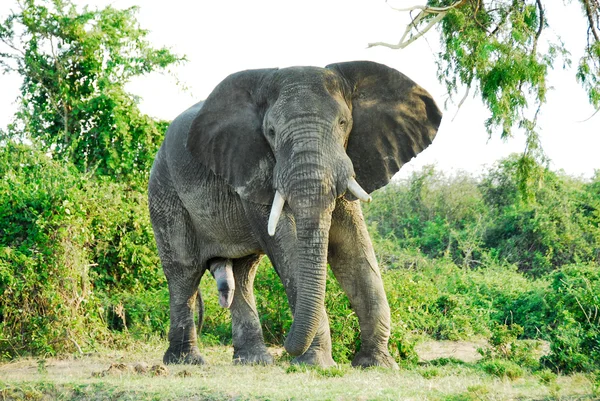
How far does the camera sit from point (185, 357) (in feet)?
31.1

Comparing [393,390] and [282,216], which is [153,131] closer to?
[282,216]

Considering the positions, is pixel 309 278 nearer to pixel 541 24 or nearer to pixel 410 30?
pixel 410 30

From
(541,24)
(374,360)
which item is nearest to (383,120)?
(374,360)

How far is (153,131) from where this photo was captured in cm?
1512

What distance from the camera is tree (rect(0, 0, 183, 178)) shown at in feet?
49.1

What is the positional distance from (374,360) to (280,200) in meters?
1.78

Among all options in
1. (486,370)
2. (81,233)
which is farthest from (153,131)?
(486,370)

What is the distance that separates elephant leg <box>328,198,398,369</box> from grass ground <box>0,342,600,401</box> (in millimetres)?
304

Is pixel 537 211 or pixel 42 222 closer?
pixel 42 222

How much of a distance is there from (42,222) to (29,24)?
6420mm

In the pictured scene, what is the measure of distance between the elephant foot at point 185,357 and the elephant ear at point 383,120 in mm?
2840

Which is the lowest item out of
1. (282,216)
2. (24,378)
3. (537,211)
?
(24,378)

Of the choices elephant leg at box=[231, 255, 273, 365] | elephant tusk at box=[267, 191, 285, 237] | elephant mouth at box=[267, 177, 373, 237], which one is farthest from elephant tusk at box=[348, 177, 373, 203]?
elephant leg at box=[231, 255, 273, 365]

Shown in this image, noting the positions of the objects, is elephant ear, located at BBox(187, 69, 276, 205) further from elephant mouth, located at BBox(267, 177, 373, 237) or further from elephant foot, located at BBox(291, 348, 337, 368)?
elephant foot, located at BBox(291, 348, 337, 368)
